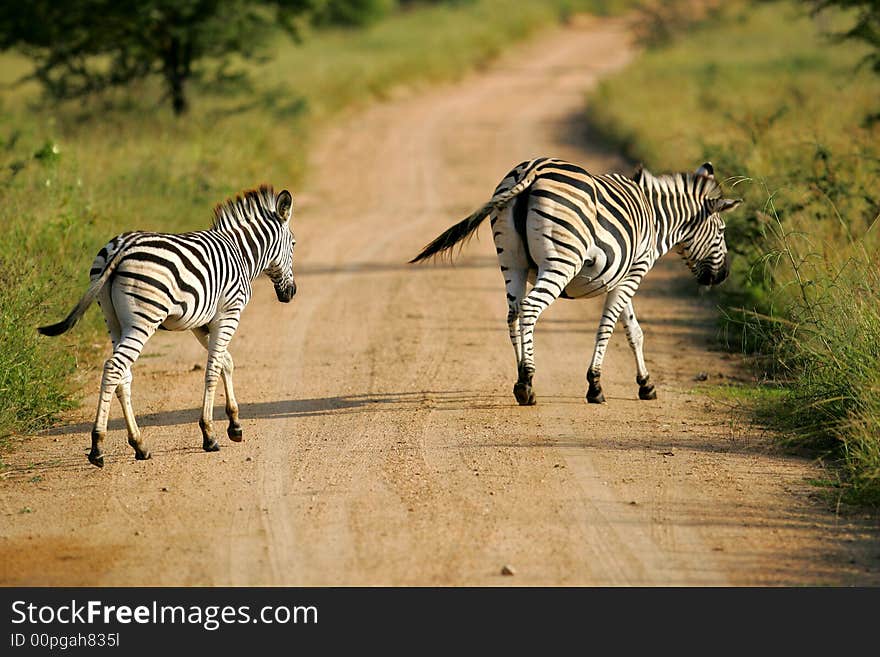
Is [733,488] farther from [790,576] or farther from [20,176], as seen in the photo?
[20,176]

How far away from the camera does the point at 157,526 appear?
630cm

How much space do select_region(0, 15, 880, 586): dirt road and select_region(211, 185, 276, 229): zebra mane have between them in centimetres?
138

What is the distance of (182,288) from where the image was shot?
23.7 feet

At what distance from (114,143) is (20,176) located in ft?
15.3

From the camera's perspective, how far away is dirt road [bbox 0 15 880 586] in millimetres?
5770

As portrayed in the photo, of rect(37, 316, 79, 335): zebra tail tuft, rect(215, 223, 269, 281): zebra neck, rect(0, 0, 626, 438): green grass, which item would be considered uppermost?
rect(215, 223, 269, 281): zebra neck

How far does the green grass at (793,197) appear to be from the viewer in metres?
7.36

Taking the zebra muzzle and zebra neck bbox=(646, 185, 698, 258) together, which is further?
zebra neck bbox=(646, 185, 698, 258)

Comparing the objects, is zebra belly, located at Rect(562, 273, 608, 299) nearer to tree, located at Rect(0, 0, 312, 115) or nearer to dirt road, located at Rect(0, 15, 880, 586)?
dirt road, located at Rect(0, 15, 880, 586)

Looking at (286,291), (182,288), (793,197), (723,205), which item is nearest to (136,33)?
(793,197)

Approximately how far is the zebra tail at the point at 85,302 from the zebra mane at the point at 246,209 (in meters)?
1.10

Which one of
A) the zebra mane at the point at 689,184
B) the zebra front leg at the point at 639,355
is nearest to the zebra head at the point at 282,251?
the zebra front leg at the point at 639,355

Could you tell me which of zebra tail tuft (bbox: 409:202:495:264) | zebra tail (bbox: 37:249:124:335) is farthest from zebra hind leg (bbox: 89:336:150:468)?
zebra tail tuft (bbox: 409:202:495:264)
